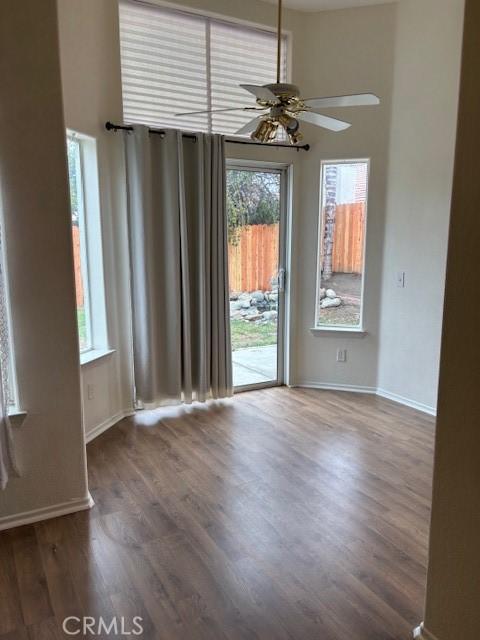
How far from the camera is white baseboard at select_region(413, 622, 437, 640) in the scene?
1.68 m

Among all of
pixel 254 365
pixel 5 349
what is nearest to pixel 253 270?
pixel 254 365

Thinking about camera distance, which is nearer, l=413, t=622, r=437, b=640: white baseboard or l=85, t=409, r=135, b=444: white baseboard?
l=413, t=622, r=437, b=640: white baseboard

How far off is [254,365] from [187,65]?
2840 mm

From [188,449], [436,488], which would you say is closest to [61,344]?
[188,449]

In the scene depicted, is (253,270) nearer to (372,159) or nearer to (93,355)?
(372,159)

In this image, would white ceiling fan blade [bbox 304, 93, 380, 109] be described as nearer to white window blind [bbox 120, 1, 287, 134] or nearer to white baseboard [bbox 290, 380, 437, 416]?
white window blind [bbox 120, 1, 287, 134]

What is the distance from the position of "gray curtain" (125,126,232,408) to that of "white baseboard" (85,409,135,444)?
0.51 feet

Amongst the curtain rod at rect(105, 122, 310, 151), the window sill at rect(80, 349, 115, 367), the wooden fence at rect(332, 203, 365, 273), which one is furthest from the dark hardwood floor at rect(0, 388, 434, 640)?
the curtain rod at rect(105, 122, 310, 151)

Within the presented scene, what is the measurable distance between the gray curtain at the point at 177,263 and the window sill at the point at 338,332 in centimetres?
103

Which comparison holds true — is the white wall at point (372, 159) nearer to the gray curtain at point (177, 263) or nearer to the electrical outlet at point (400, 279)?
the electrical outlet at point (400, 279)

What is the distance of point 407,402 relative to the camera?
168 inches

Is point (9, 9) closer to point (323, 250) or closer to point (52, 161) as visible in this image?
point (52, 161)

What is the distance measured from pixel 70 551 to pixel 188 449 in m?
1.22

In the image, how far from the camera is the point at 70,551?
87.9 inches
